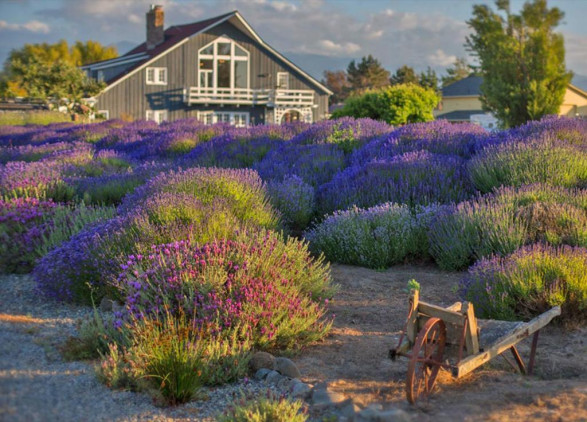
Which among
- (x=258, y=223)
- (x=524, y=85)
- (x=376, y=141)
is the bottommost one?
(x=258, y=223)

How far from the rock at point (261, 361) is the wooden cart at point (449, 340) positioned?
2.85 feet

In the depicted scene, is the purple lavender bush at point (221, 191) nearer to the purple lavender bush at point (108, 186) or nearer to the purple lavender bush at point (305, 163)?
the purple lavender bush at point (108, 186)

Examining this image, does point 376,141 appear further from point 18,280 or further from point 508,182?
point 18,280

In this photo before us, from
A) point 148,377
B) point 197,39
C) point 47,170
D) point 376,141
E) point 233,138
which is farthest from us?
point 197,39

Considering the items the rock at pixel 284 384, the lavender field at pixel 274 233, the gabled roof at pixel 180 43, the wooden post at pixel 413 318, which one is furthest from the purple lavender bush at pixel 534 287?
the gabled roof at pixel 180 43

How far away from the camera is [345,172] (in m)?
10.2

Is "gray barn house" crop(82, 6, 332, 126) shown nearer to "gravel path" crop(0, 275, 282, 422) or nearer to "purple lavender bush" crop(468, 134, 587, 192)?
"purple lavender bush" crop(468, 134, 587, 192)

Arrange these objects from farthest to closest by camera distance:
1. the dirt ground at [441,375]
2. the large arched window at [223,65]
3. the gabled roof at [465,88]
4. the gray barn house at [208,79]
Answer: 1. the gabled roof at [465,88]
2. the large arched window at [223,65]
3. the gray barn house at [208,79]
4. the dirt ground at [441,375]

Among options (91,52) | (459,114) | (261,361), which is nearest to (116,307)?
(261,361)

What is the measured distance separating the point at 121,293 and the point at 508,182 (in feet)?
17.8

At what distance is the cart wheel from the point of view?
4.02 meters

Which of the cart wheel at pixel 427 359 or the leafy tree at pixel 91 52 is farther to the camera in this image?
the leafy tree at pixel 91 52

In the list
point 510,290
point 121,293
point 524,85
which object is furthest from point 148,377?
point 524,85

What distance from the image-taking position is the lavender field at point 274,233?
505cm
